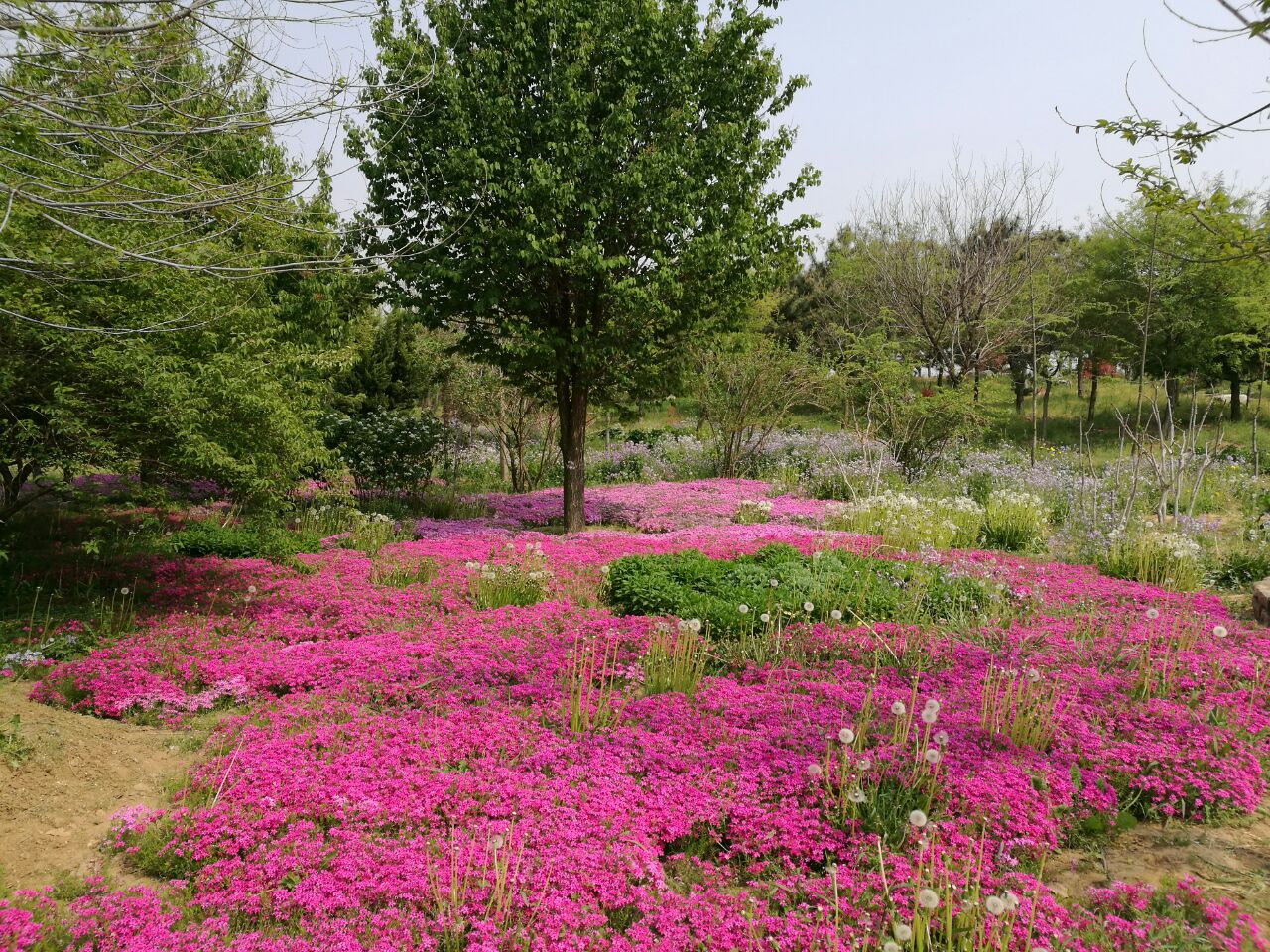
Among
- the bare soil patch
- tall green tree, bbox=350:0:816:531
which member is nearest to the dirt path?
the bare soil patch

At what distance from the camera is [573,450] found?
1188 cm

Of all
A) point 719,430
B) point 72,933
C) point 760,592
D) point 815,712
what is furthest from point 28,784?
point 719,430

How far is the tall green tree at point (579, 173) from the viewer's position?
9688mm

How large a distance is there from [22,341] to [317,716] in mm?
3875

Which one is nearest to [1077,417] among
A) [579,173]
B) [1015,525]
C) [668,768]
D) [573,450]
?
[1015,525]

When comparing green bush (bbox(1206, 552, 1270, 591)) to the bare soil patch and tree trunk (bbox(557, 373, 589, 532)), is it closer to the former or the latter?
the bare soil patch

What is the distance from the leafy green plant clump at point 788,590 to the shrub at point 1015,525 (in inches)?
123

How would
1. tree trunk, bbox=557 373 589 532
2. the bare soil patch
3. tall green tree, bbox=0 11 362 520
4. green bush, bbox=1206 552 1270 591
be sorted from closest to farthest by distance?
1. the bare soil patch
2. tall green tree, bbox=0 11 362 520
3. green bush, bbox=1206 552 1270 591
4. tree trunk, bbox=557 373 589 532

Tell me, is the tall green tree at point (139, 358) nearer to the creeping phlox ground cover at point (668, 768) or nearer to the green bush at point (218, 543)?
the creeping phlox ground cover at point (668, 768)

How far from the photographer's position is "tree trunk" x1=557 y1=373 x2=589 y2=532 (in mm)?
11789

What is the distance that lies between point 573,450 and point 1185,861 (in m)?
9.38

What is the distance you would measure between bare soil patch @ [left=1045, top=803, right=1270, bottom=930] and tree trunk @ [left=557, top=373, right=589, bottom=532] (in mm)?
8760

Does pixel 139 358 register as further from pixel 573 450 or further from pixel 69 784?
pixel 573 450

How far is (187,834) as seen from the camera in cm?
358
